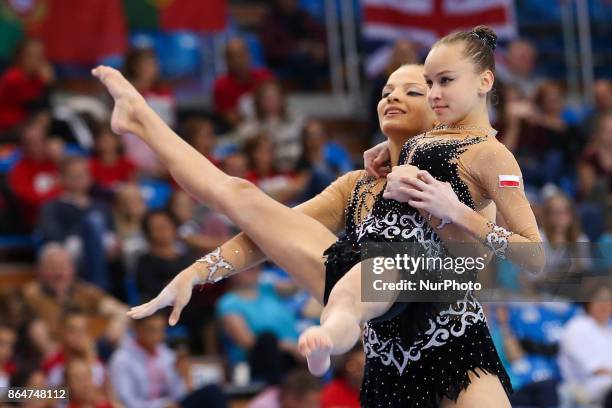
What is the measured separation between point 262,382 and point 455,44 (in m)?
3.50

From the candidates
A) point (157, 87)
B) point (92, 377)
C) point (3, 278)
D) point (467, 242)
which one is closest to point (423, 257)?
point (467, 242)

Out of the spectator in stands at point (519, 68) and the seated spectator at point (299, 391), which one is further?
the spectator in stands at point (519, 68)

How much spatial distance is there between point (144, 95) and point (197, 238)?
1247 millimetres

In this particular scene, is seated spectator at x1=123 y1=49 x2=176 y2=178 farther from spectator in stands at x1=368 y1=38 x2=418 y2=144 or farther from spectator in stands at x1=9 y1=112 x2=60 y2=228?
spectator in stands at x1=368 y1=38 x2=418 y2=144

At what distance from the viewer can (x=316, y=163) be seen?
27.7 feet

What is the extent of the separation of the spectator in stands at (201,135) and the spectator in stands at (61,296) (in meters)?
1.41

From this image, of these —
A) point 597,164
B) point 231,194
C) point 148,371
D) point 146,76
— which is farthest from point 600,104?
point 231,194

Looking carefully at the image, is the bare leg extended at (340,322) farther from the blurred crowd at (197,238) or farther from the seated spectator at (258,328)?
the seated spectator at (258,328)

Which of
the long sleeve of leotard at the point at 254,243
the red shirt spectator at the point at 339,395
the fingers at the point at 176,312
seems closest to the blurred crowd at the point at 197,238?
the red shirt spectator at the point at 339,395

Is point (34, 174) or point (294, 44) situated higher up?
point (294, 44)

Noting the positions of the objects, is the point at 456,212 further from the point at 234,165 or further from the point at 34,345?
the point at 234,165

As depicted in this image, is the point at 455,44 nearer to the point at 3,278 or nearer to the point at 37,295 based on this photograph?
the point at 37,295

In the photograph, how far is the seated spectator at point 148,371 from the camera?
663cm

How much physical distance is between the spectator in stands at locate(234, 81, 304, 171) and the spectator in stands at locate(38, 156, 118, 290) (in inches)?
56.7
